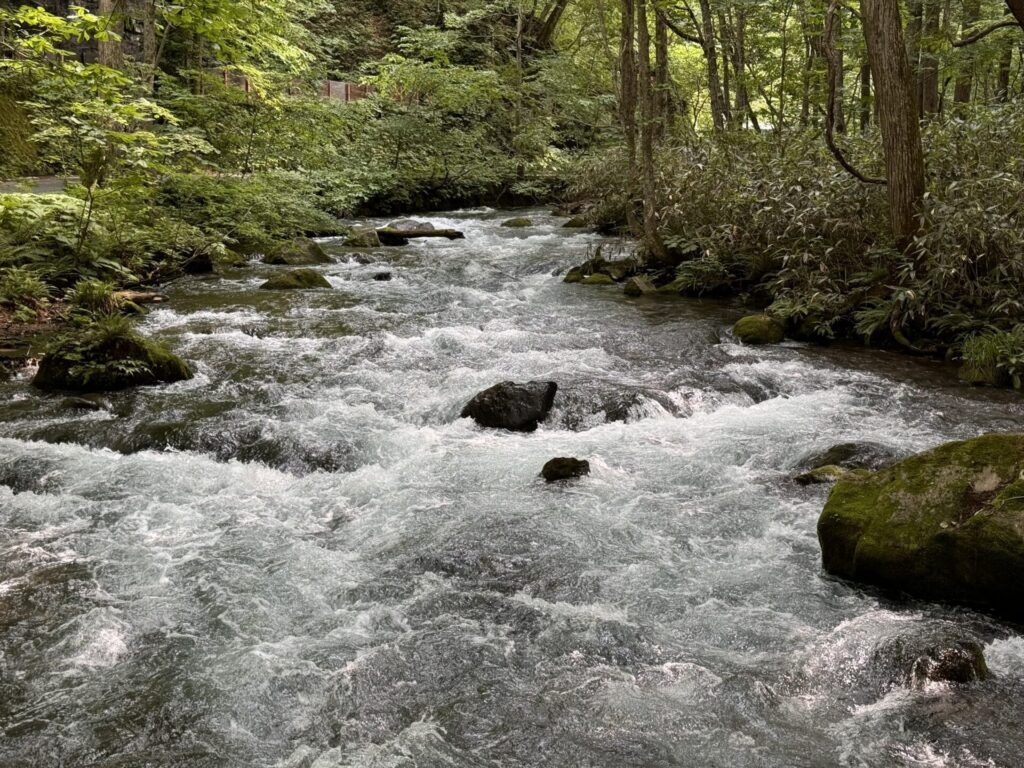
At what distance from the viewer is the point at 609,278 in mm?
14492

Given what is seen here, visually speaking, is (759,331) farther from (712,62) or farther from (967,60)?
(712,62)

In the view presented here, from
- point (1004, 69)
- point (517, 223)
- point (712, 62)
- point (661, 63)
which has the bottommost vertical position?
point (517, 223)

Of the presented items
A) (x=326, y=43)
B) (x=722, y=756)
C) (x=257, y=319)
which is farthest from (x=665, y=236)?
(x=326, y=43)

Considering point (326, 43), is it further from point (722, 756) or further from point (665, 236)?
point (722, 756)

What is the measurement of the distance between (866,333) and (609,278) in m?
5.44

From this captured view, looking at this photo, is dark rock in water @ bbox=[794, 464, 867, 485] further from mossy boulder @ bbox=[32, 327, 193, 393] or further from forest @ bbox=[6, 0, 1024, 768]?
mossy boulder @ bbox=[32, 327, 193, 393]

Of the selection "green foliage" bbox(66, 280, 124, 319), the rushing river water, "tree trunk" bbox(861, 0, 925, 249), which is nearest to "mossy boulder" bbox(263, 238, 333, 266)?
"green foliage" bbox(66, 280, 124, 319)

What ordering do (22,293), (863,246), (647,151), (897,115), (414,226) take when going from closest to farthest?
(897,115) → (22,293) → (863,246) → (647,151) → (414,226)

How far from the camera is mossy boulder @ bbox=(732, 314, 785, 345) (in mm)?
10328

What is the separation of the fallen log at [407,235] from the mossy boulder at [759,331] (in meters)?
9.90

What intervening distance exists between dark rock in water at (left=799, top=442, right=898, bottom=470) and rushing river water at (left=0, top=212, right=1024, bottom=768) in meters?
0.21

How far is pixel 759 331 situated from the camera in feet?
34.0

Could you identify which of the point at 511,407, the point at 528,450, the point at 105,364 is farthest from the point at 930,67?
the point at 105,364

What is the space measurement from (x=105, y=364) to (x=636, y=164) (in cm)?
1147
